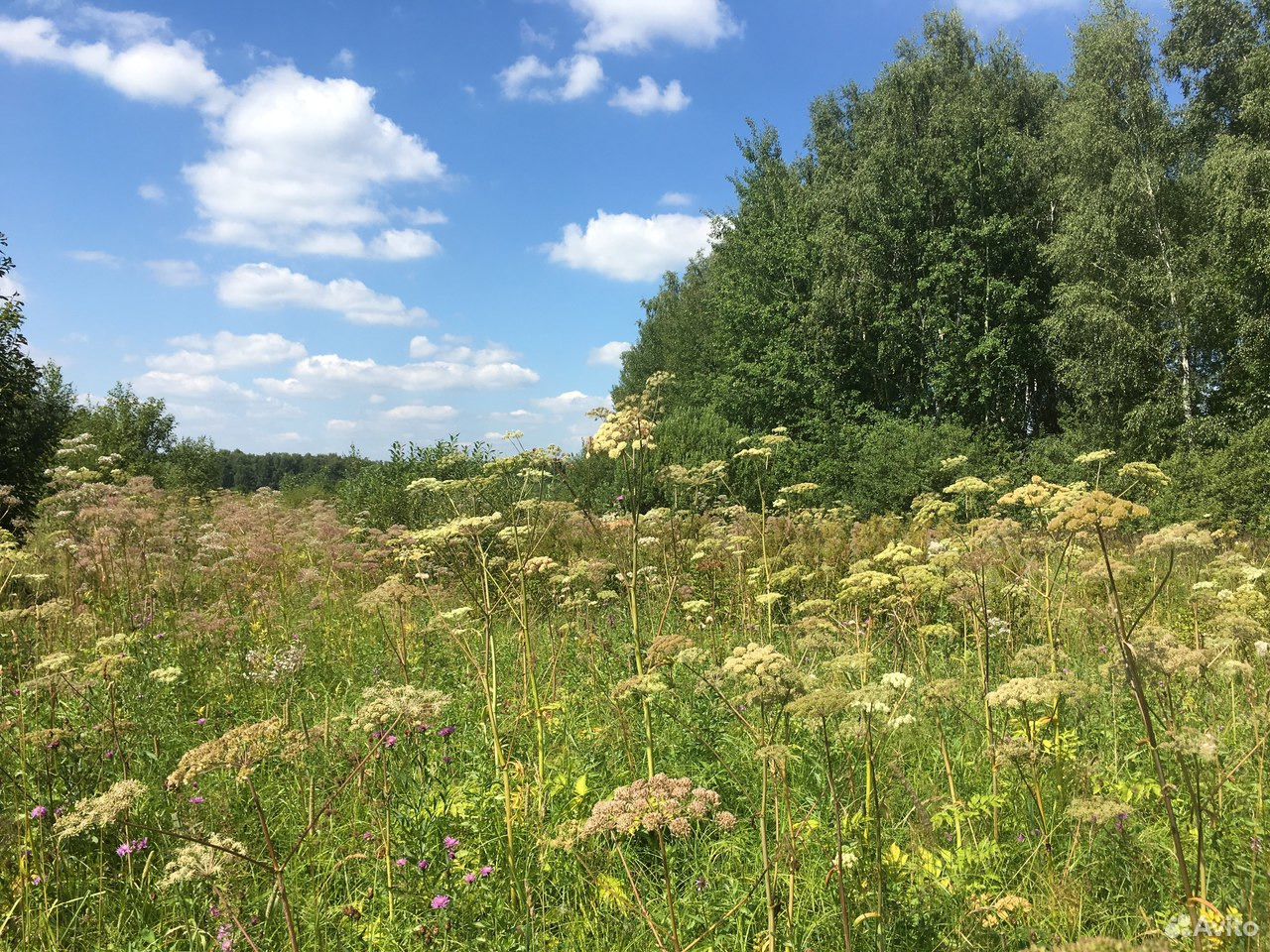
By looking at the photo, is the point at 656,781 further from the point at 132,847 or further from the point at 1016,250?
the point at 1016,250

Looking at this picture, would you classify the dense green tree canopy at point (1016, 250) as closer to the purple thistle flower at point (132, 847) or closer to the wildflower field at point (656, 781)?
the wildflower field at point (656, 781)

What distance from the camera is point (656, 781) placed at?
211cm

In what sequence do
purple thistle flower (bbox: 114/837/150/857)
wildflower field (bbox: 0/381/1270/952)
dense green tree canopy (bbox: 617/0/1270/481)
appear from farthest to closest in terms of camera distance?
1. dense green tree canopy (bbox: 617/0/1270/481)
2. purple thistle flower (bbox: 114/837/150/857)
3. wildflower field (bbox: 0/381/1270/952)

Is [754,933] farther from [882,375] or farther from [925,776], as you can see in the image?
[882,375]

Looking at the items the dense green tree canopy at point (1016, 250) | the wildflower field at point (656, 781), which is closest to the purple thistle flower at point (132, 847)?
the wildflower field at point (656, 781)

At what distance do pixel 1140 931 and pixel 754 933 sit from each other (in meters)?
1.32

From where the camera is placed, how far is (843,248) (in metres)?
25.1

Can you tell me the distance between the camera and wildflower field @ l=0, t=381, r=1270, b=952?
2348 millimetres

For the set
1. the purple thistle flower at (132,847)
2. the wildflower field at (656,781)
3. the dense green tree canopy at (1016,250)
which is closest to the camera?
the wildflower field at (656,781)

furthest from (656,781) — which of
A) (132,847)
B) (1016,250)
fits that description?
(1016,250)

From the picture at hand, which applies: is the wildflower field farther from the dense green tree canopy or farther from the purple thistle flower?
the dense green tree canopy

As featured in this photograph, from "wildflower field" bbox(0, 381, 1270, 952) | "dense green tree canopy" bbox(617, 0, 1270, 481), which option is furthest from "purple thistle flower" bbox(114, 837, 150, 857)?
"dense green tree canopy" bbox(617, 0, 1270, 481)

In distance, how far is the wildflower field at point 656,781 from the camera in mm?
2348

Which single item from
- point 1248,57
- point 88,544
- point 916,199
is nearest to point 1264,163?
point 1248,57
